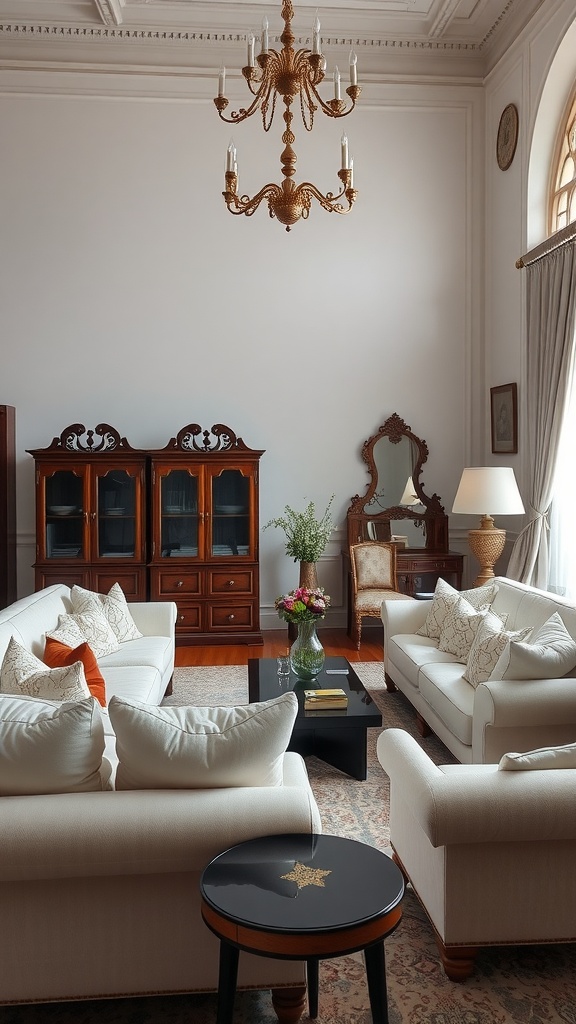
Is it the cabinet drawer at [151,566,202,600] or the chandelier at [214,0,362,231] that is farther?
the cabinet drawer at [151,566,202,600]

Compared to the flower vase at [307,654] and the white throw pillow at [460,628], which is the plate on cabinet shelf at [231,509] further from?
the flower vase at [307,654]

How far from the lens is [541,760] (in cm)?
226

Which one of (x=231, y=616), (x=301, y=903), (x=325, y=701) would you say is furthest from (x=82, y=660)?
(x=231, y=616)

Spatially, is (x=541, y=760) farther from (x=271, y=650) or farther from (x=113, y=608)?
(x=271, y=650)

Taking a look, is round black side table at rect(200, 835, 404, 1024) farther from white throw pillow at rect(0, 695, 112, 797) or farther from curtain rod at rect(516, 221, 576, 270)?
curtain rod at rect(516, 221, 576, 270)

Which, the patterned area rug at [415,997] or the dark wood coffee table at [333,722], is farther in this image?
the dark wood coffee table at [333,722]

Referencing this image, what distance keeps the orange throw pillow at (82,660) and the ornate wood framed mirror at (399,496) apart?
3.78 metres

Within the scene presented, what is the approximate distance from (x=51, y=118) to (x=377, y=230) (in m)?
2.96

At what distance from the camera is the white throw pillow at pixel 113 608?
4523mm

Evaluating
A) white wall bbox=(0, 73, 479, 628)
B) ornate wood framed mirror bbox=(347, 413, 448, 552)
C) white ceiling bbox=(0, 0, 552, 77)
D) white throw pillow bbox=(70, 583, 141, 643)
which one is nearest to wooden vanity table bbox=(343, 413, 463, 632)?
ornate wood framed mirror bbox=(347, 413, 448, 552)

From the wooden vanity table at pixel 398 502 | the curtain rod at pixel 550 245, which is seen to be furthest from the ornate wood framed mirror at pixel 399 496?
the curtain rod at pixel 550 245

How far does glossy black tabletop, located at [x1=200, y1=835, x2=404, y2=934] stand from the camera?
1.63 metres

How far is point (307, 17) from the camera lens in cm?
629

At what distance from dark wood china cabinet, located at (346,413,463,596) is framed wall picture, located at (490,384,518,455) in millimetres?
641
